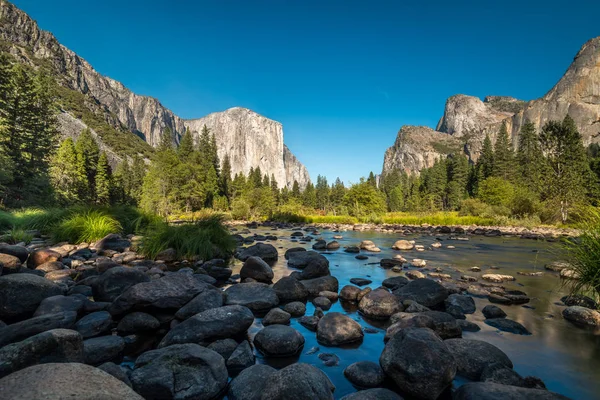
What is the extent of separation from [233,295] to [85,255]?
20.4 ft

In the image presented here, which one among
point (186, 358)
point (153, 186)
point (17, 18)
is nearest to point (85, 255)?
point (186, 358)

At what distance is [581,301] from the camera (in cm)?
595

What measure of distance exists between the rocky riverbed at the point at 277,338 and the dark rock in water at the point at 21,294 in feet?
0.06

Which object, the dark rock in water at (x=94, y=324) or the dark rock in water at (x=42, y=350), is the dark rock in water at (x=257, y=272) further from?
the dark rock in water at (x=42, y=350)

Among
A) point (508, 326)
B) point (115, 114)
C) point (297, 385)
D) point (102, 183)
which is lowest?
point (508, 326)

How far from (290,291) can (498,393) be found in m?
4.21

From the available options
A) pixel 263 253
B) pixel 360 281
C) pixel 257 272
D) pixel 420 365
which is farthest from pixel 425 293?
pixel 263 253

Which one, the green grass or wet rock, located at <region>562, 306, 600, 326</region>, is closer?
wet rock, located at <region>562, 306, 600, 326</region>

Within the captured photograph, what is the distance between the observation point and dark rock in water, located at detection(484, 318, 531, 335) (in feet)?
15.9

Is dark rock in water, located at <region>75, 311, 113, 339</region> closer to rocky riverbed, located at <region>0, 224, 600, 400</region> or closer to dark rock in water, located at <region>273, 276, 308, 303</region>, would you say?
rocky riverbed, located at <region>0, 224, 600, 400</region>

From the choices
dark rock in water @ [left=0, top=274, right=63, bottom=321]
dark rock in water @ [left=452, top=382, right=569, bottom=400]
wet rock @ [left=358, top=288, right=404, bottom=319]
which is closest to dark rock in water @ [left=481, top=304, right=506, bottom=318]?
wet rock @ [left=358, top=288, right=404, bottom=319]

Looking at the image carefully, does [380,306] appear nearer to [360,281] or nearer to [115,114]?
[360,281]

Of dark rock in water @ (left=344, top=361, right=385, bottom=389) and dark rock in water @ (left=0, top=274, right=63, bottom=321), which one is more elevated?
dark rock in water @ (left=0, top=274, right=63, bottom=321)

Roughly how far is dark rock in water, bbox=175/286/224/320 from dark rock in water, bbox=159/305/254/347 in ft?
1.75
